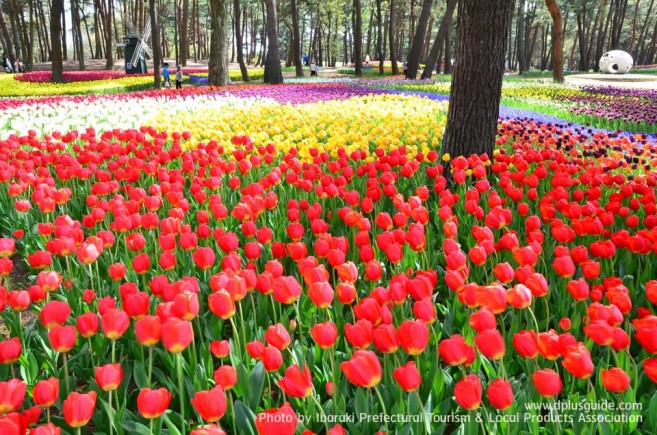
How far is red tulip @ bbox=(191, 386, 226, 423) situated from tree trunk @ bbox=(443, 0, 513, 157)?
456 centimetres

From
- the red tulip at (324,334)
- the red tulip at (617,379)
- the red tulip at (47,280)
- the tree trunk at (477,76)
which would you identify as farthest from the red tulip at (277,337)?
the tree trunk at (477,76)

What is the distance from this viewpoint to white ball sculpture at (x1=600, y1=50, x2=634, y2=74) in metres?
36.0

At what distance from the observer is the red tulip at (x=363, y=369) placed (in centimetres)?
164

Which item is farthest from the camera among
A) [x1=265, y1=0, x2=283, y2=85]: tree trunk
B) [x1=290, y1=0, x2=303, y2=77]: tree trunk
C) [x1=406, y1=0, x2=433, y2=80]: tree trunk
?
[x1=290, y1=0, x2=303, y2=77]: tree trunk

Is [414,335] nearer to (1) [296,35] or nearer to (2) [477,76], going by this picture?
(2) [477,76]

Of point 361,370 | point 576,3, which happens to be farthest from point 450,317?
point 576,3

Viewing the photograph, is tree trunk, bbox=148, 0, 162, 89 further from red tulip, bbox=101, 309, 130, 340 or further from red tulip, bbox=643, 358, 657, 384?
red tulip, bbox=643, 358, 657, 384

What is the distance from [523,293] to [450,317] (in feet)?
2.68

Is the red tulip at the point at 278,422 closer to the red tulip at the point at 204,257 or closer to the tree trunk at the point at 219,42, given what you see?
the red tulip at the point at 204,257

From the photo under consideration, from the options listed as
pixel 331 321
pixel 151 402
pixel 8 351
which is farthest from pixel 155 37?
pixel 151 402

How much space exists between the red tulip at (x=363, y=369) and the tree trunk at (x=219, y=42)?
19.1 m

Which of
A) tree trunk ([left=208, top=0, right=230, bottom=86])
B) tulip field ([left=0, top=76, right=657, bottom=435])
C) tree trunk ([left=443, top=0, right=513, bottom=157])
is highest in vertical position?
tree trunk ([left=208, top=0, right=230, bottom=86])

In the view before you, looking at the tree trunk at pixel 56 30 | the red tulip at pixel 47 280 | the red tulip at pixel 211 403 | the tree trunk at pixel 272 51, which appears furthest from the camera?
the tree trunk at pixel 272 51

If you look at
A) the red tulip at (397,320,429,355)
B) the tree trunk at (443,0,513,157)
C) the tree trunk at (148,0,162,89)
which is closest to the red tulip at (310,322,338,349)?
the red tulip at (397,320,429,355)
